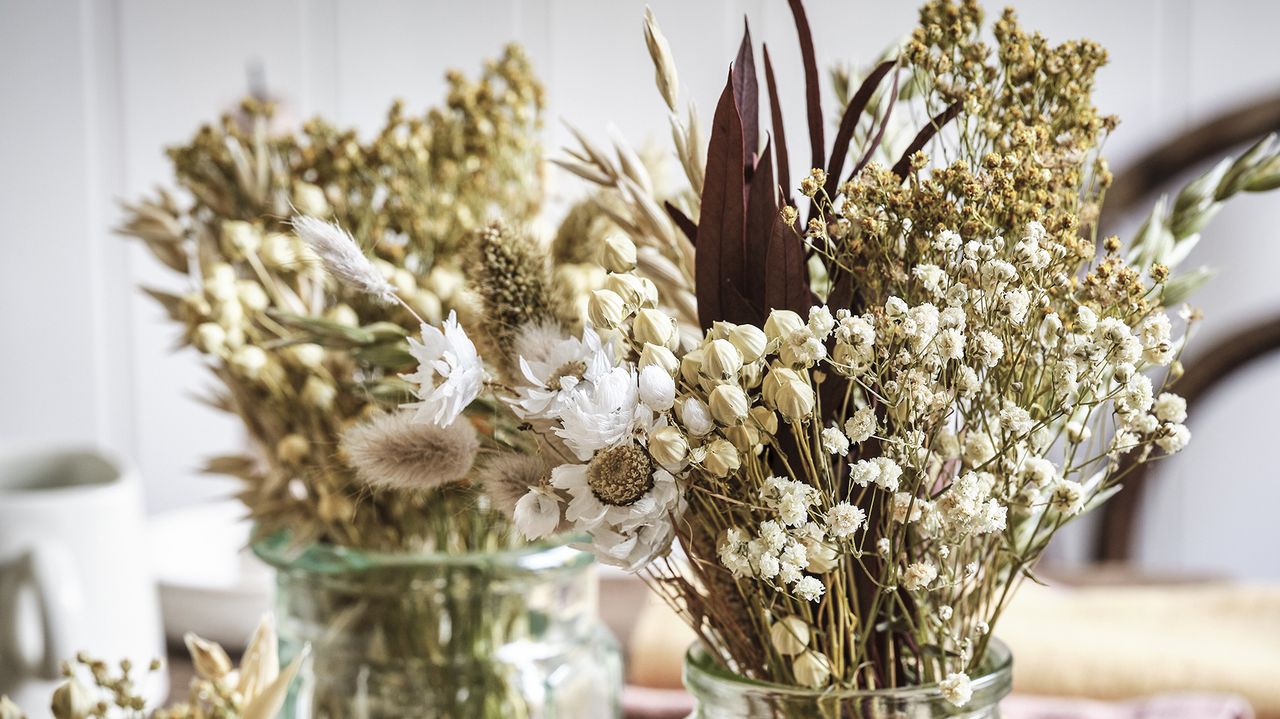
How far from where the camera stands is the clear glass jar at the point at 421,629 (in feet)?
1.68

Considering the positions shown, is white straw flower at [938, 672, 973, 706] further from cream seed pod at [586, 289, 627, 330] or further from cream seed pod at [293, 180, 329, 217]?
cream seed pod at [293, 180, 329, 217]

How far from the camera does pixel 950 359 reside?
0.31m

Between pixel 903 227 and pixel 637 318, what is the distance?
0.27 ft

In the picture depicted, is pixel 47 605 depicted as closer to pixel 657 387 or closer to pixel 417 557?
pixel 417 557

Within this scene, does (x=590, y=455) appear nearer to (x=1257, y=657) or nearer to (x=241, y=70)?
(x=1257, y=657)

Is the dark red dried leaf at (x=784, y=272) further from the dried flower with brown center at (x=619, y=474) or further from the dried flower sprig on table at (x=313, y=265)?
the dried flower sprig on table at (x=313, y=265)

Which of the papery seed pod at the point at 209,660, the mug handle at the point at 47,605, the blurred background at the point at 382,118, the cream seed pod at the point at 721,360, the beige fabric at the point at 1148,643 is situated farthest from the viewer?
the blurred background at the point at 382,118

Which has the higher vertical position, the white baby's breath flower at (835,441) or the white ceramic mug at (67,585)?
the white baby's breath flower at (835,441)

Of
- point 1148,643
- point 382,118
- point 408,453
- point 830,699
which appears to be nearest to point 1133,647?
point 1148,643

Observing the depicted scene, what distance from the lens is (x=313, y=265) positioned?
472mm

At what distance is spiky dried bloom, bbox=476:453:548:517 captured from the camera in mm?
343

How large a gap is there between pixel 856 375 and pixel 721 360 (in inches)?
1.5

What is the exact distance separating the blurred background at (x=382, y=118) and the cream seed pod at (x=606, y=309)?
4.21ft

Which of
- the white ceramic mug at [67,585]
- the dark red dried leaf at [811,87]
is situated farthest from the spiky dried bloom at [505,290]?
the white ceramic mug at [67,585]
